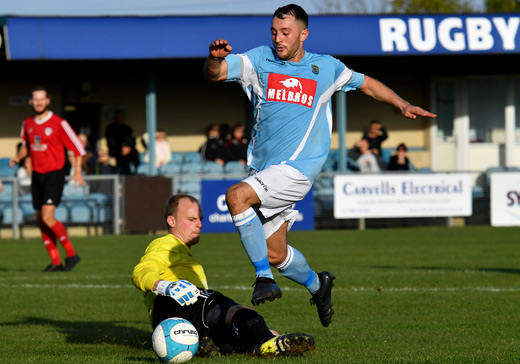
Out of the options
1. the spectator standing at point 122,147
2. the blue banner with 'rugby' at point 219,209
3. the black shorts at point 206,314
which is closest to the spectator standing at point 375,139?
the blue banner with 'rugby' at point 219,209

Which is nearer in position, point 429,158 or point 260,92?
point 260,92

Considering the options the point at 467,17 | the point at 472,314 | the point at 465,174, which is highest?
the point at 467,17

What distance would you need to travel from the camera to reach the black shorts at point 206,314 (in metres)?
5.54

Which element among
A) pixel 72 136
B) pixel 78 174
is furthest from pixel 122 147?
pixel 78 174

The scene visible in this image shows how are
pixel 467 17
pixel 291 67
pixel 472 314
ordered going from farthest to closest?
pixel 467 17 → pixel 472 314 → pixel 291 67

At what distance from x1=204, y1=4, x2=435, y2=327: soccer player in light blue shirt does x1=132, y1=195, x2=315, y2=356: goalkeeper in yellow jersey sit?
1.32 feet

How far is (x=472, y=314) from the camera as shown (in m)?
7.39

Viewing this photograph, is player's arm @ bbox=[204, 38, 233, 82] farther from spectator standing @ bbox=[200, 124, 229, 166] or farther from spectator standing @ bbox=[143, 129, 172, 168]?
spectator standing @ bbox=[143, 129, 172, 168]

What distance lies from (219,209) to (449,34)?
706 centimetres

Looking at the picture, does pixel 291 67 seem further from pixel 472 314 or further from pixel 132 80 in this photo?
pixel 132 80

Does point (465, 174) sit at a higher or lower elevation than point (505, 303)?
higher

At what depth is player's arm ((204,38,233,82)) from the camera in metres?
5.48

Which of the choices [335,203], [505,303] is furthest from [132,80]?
[505,303]

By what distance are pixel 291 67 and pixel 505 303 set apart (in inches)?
133
